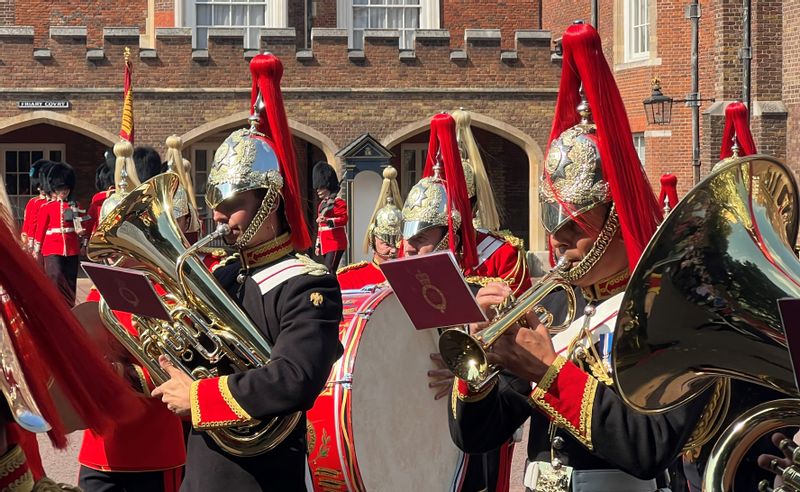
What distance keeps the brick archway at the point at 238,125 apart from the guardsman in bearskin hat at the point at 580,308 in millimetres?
18835

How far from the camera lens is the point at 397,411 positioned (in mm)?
5312

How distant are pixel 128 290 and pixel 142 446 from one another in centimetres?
99

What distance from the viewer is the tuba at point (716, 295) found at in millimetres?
2699

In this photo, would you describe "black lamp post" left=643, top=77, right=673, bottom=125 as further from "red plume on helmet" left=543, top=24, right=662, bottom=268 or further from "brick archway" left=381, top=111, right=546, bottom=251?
"red plume on helmet" left=543, top=24, right=662, bottom=268

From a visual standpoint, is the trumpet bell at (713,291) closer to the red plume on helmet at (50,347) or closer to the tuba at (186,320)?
the red plume on helmet at (50,347)

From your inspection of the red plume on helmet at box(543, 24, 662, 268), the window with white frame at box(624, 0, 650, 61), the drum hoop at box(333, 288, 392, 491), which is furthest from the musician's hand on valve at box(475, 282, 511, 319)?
the window with white frame at box(624, 0, 650, 61)

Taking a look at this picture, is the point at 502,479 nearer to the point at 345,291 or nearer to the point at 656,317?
the point at 345,291

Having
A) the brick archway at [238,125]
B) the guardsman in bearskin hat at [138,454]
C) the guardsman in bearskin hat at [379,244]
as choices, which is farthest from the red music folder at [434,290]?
the brick archway at [238,125]

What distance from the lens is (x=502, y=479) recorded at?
5773 mm

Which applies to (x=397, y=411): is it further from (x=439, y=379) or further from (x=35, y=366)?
(x=35, y=366)

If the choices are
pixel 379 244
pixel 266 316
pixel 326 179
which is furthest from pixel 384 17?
pixel 266 316

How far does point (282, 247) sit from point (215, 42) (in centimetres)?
1852

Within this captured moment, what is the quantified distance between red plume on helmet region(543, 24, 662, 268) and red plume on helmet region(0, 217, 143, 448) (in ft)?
4.49

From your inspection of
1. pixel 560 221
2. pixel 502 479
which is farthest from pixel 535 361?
pixel 502 479
